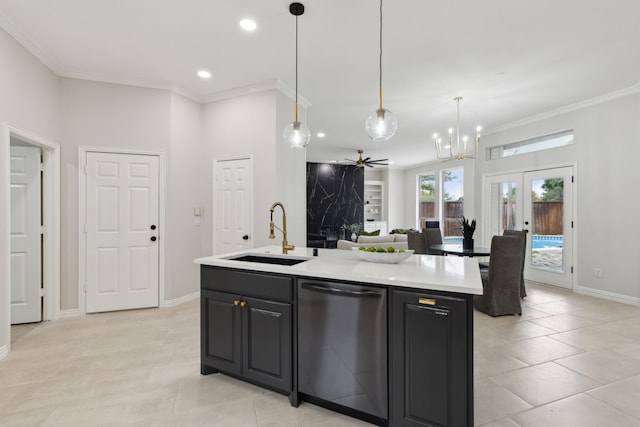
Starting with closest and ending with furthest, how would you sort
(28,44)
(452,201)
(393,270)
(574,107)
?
(393,270) < (28,44) < (574,107) < (452,201)

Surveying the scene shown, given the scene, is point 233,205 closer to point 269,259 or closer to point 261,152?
point 261,152

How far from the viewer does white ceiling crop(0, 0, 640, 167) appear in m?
2.60

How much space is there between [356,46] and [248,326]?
9.29 ft

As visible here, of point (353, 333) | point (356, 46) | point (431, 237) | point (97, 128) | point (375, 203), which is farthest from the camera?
point (375, 203)

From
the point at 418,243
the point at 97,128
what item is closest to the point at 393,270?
the point at 418,243

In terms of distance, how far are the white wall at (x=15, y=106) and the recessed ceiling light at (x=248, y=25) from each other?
2.12m

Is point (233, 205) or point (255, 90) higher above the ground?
point (255, 90)

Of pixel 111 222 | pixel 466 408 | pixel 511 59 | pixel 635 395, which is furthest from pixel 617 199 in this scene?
pixel 111 222

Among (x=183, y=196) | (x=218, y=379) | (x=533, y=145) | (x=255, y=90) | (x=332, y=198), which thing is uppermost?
(x=255, y=90)

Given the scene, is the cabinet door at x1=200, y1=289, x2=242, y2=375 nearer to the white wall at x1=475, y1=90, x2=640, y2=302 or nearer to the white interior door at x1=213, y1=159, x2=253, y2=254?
the white interior door at x1=213, y1=159, x2=253, y2=254

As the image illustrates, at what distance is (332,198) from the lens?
9.31 m

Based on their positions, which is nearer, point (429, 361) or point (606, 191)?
point (429, 361)

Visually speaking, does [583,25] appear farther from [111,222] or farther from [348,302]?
[111,222]

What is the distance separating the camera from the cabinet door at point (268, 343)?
1997mm
